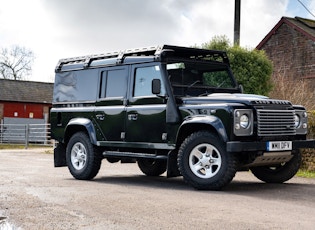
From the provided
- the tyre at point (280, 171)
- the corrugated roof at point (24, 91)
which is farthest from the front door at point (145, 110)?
the corrugated roof at point (24, 91)

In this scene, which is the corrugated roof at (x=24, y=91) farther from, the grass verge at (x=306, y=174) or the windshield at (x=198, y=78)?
the windshield at (x=198, y=78)

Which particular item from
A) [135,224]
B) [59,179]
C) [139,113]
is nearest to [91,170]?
[59,179]

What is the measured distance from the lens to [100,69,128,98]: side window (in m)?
10.6

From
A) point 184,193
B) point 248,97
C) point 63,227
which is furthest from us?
point 248,97

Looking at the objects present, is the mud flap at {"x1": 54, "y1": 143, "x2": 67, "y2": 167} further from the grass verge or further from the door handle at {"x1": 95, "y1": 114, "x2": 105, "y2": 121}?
the grass verge

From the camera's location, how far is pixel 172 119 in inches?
371

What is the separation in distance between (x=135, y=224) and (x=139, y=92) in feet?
15.0

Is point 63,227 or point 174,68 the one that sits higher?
point 174,68

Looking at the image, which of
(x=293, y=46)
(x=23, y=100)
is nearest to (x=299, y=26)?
(x=293, y=46)

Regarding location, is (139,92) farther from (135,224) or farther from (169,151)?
(135,224)

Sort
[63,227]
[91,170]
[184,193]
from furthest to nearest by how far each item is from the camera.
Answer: [91,170]
[184,193]
[63,227]

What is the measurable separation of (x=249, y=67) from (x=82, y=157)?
10766 mm

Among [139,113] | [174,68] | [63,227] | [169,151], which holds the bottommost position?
[63,227]

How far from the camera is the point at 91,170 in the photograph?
1080 cm
